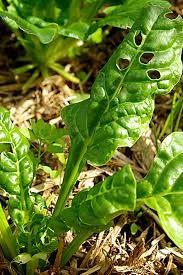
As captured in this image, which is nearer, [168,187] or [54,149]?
[168,187]

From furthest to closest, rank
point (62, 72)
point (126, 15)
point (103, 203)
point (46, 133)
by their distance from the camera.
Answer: point (62, 72) → point (126, 15) → point (46, 133) → point (103, 203)

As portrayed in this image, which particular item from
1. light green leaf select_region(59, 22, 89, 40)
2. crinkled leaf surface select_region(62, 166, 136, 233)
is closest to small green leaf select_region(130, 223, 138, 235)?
crinkled leaf surface select_region(62, 166, 136, 233)

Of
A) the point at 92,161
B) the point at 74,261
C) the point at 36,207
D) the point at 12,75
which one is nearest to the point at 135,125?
the point at 92,161

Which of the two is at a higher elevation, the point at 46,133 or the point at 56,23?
the point at 56,23

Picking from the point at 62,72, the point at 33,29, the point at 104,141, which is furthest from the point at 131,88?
the point at 62,72

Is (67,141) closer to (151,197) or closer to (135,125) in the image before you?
(135,125)

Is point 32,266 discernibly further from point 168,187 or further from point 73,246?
point 168,187

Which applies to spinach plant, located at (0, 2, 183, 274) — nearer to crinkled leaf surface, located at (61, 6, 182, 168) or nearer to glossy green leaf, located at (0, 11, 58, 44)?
crinkled leaf surface, located at (61, 6, 182, 168)
